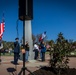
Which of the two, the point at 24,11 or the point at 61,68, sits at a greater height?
the point at 24,11

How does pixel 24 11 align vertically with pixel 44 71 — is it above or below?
above

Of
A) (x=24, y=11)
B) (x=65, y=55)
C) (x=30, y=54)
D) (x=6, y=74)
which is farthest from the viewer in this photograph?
(x=30, y=54)

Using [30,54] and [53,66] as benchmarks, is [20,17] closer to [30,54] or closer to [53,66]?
[53,66]

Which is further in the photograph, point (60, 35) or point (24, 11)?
point (60, 35)

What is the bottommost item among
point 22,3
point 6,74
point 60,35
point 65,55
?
point 6,74

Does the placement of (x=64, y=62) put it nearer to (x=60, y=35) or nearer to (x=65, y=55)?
(x=65, y=55)

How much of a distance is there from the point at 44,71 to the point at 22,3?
3.44 metres

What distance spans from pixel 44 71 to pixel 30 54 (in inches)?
430

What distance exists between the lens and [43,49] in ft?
78.4

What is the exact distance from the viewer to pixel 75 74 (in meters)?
12.5

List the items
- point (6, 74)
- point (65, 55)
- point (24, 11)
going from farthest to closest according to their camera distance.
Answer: point (6, 74)
point (65, 55)
point (24, 11)

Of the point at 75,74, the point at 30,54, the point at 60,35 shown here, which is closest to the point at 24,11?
the point at 60,35

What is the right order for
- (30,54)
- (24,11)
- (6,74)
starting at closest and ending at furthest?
(24,11) → (6,74) → (30,54)

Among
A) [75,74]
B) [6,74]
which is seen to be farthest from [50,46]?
[6,74]
